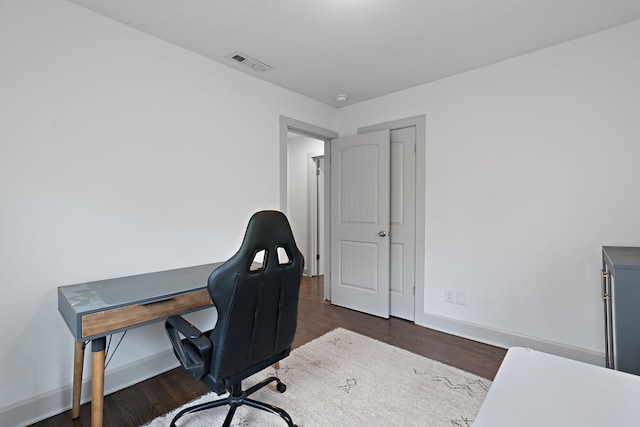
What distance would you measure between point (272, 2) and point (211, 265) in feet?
6.44

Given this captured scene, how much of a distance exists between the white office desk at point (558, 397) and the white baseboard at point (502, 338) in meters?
1.98

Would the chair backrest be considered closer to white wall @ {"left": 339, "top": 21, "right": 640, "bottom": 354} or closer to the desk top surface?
the desk top surface

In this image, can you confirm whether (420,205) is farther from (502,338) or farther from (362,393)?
(362,393)

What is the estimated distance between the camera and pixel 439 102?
2898mm

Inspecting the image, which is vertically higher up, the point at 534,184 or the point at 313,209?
the point at 534,184

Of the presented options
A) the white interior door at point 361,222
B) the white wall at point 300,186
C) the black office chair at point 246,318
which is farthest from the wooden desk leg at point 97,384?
the white wall at point 300,186

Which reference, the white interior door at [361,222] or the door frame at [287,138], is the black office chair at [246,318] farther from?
the white interior door at [361,222]

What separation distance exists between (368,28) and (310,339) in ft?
8.47

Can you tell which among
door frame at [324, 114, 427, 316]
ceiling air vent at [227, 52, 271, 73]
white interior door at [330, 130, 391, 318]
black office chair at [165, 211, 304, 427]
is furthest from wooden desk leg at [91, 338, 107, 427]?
door frame at [324, 114, 427, 316]

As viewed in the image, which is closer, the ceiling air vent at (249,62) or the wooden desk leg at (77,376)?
the wooden desk leg at (77,376)

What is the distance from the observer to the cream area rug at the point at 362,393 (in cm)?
164

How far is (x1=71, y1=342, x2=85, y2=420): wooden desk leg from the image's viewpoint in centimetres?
163

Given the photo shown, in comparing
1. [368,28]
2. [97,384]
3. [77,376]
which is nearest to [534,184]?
[368,28]

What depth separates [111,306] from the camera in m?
1.41
